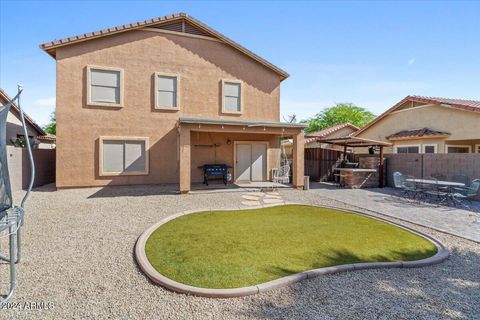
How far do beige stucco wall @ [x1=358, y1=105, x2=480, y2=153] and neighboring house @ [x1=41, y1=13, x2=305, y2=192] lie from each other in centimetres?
1070

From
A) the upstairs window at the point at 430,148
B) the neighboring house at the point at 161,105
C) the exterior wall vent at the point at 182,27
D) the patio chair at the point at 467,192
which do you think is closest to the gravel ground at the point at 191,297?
the patio chair at the point at 467,192

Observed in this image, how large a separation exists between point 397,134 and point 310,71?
27.4 ft

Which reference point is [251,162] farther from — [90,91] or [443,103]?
[443,103]

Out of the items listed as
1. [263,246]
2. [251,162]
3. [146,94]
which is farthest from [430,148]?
[146,94]

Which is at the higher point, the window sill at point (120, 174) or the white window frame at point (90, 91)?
the white window frame at point (90, 91)

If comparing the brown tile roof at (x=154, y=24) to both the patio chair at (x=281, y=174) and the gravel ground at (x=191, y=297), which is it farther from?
the gravel ground at (x=191, y=297)

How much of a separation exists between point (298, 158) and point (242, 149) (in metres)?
4.00

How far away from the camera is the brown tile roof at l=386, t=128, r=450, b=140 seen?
1653 centimetres

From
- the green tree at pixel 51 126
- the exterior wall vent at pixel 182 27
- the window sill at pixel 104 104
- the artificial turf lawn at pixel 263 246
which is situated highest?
the exterior wall vent at pixel 182 27

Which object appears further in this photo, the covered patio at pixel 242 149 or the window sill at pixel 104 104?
the window sill at pixel 104 104

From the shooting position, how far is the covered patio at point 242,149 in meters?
12.1

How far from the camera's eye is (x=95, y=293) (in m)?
3.68

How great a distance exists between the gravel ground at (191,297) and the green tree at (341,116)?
4511 centimetres

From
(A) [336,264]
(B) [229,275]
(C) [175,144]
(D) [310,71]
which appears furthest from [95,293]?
(D) [310,71]
